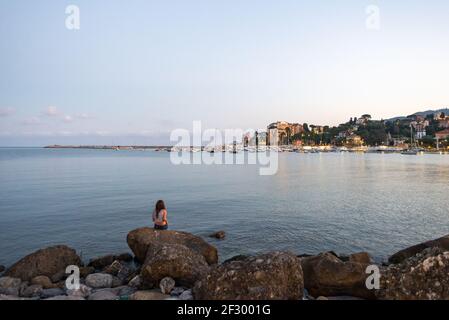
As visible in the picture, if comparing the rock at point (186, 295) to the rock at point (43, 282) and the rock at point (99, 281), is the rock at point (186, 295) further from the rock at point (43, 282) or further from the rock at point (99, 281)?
the rock at point (43, 282)

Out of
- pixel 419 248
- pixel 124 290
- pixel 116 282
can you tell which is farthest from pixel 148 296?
pixel 419 248

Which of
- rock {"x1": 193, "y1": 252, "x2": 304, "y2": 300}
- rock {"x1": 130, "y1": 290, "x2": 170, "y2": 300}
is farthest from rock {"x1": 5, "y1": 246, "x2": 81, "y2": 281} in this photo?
rock {"x1": 193, "y1": 252, "x2": 304, "y2": 300}

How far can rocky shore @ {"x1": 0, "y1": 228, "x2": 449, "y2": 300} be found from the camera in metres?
7.90

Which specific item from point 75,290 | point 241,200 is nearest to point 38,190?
point 241,200

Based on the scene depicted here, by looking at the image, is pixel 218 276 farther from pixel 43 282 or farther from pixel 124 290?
pixel 43 282

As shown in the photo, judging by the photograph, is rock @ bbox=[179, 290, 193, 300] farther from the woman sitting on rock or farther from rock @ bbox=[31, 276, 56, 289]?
the woman sitting on rock

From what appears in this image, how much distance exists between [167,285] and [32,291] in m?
4.63

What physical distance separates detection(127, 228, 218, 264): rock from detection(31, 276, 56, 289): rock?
159 inches

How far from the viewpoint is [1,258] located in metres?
17.0

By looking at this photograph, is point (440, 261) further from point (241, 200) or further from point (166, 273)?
point (241, 200)

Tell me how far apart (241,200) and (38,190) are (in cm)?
2635

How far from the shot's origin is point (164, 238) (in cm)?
1453

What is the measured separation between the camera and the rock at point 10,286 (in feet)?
35.6

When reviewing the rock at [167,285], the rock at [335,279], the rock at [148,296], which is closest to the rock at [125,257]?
the rock at [167,285]
